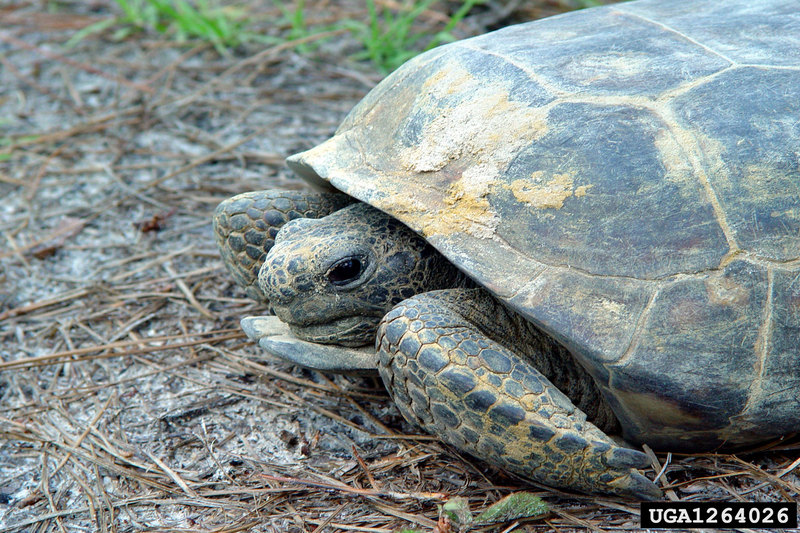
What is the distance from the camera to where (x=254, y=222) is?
2.86 m

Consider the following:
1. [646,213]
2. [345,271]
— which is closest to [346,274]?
[345,271]

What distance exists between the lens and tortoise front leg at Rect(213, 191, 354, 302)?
2859mm

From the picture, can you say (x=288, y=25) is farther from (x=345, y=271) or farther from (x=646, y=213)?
(x=646, y=213)

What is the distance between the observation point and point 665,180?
2.13 meters

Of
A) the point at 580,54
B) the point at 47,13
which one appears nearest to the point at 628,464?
the point at 580,54

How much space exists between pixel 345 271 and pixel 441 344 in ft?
1.59

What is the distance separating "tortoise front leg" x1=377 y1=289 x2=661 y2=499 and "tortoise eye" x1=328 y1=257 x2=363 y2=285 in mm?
266

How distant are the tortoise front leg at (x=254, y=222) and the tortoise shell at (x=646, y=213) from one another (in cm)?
50

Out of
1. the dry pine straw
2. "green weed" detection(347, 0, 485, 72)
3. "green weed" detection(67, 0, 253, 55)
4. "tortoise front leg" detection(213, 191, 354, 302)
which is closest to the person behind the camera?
the dry pine straw

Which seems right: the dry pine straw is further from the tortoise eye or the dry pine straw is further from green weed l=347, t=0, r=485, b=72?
the tortoise eye

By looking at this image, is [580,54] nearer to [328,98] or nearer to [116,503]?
[116,503]

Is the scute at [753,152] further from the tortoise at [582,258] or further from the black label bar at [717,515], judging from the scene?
the black label bar at [717,515]

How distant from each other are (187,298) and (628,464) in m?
2.13

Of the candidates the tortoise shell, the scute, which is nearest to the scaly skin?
the tortoise shell
